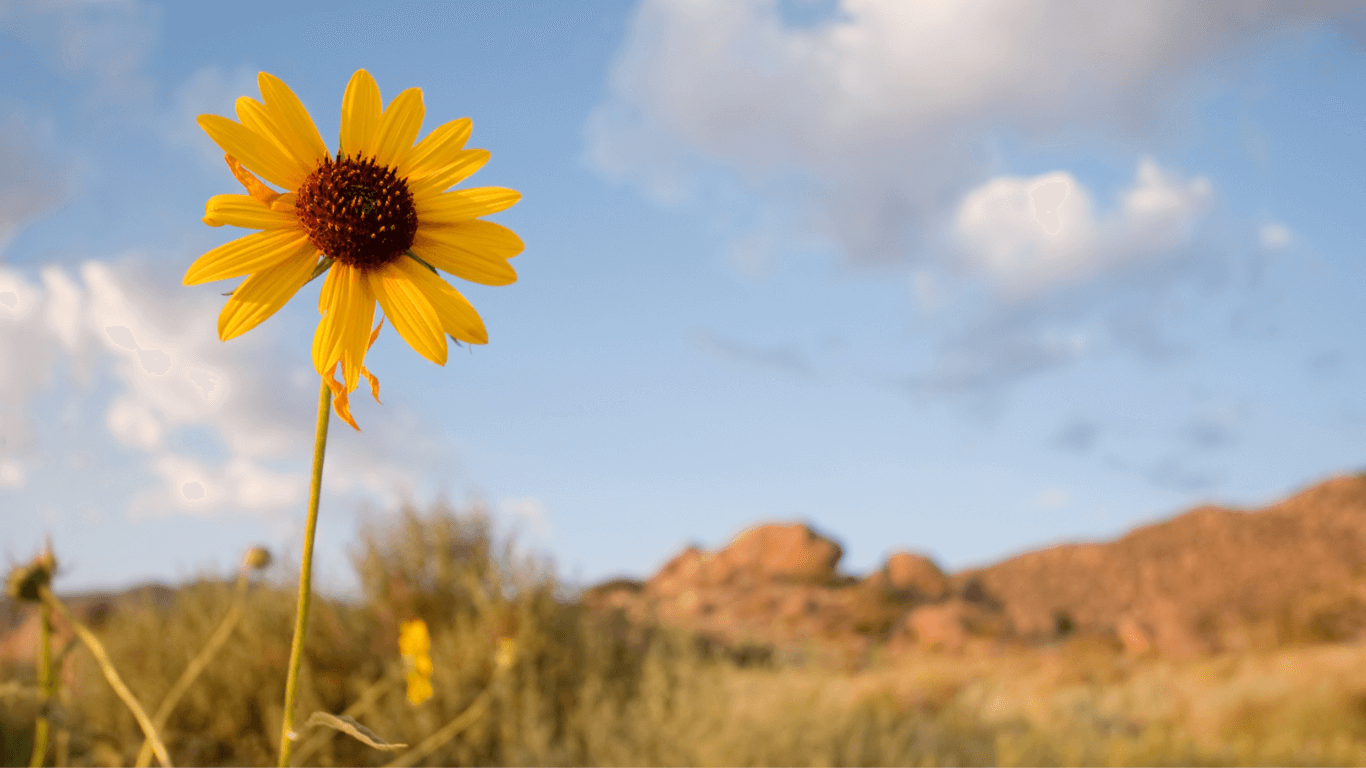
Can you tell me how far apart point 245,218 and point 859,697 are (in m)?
5.86

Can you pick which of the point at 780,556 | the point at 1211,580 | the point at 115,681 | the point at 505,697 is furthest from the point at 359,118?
the point at 1211,580

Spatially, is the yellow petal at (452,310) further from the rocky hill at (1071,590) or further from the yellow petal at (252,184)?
the rocky hill at (1071,590)

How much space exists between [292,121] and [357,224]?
0.55 feet

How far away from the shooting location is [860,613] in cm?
1128

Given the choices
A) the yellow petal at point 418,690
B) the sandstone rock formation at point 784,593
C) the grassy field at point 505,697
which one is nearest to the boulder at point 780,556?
the sandstone rock formation at point 784,593

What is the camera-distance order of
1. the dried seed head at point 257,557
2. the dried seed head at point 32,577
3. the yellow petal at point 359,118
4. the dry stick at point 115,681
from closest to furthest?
1. the dry stick at point 115,681
2. the yellow petal at point 359,118
3. the dried seed head at point 32,577
4. the dried seed head at point 257,557

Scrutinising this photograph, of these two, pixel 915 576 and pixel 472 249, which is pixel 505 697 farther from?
pixel 915 576

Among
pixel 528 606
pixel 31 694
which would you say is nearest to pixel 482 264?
pixel 31 694

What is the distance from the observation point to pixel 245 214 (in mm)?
1032

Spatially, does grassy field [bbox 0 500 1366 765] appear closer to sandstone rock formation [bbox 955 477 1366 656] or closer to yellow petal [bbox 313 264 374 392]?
yellow petal [bbox 313 264 374 392]

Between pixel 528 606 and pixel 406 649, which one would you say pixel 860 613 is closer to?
pixel 528 606

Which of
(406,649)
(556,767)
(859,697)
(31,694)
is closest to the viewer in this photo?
(31,694)

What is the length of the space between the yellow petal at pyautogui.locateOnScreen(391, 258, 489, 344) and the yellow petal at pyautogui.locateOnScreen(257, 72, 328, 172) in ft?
0.66

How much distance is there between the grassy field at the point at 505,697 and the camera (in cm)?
428
